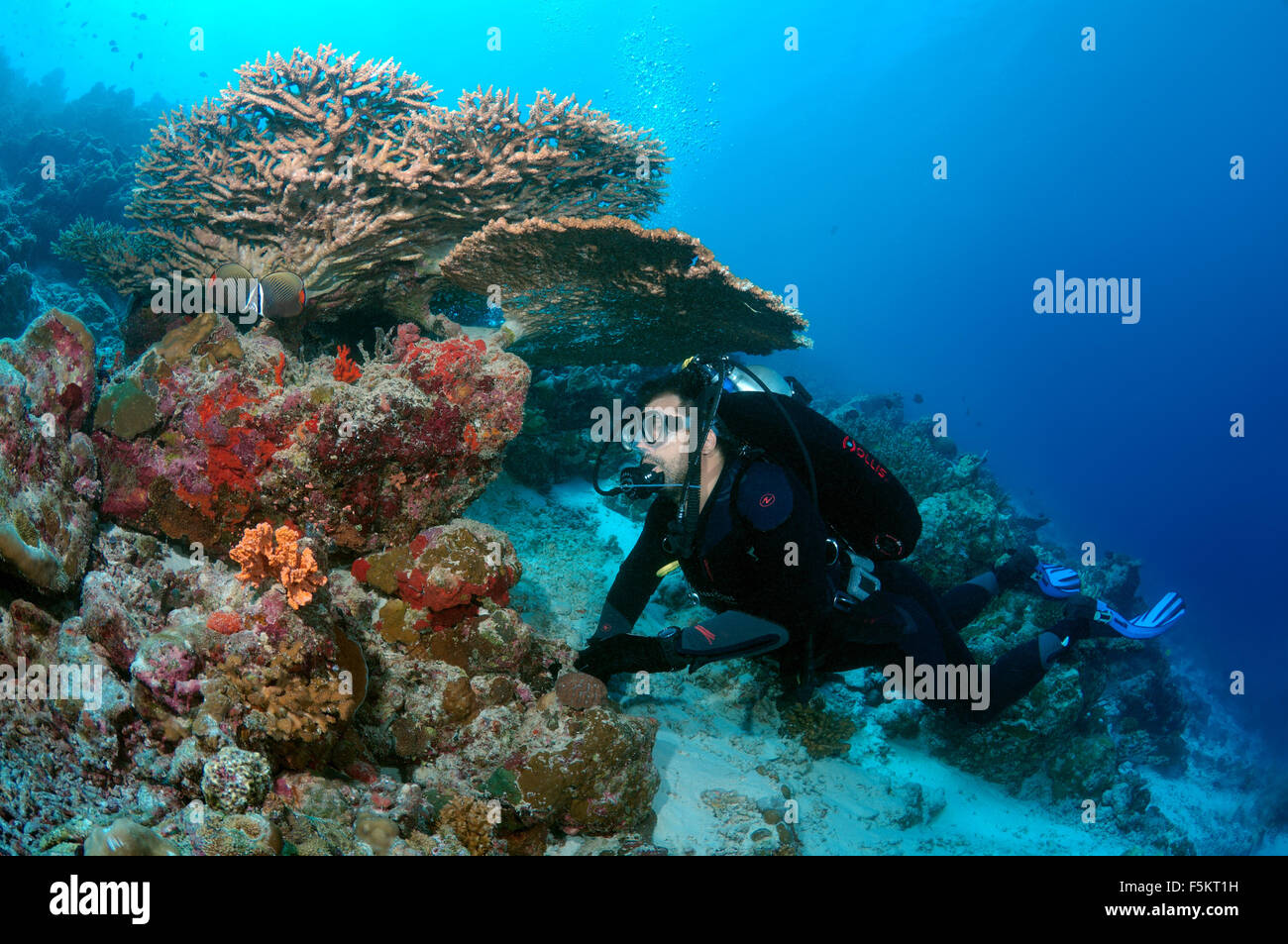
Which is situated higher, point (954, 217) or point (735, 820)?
point (954, 217)

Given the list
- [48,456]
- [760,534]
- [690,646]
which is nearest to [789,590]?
[760,534]

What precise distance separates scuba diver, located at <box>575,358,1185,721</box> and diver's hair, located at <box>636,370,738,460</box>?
0.03 ft

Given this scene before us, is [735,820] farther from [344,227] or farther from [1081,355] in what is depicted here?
[1081,355]

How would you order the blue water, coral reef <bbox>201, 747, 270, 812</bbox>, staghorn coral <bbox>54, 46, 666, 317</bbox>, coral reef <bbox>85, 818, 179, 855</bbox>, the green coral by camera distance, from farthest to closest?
the blue water, the green coral, staghorn coral <bbox>54, 46, 666, 317</bbox>, coral reef <bbox>201, 747, 270, 812</bbox>, coral reef <bbox>85, 818, 179, 855</bbox>

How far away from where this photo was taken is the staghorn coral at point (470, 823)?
2.67 metres

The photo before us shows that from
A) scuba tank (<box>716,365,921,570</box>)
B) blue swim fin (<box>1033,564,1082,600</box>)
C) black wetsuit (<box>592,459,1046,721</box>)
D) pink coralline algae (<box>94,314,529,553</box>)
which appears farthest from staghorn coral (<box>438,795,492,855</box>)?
blue swim fin (<box>1033,564,1082,600</box>)

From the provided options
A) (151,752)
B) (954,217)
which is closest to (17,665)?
(151,752)

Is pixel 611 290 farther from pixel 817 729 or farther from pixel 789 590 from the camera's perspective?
pixel 817 729

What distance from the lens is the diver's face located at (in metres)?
3.94

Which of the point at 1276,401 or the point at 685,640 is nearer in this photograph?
the point at 685,640

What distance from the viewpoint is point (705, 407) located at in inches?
150

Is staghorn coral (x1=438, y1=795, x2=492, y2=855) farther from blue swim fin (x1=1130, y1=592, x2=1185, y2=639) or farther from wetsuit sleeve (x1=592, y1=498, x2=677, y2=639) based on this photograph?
blue swim fin (x1=1130, y1=592, x2=1185, y2=639)

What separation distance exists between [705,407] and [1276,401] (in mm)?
95303

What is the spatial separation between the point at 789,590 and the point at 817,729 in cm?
270
